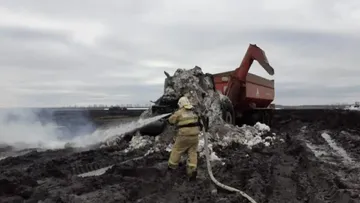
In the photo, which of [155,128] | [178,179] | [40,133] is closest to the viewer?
[178,179]

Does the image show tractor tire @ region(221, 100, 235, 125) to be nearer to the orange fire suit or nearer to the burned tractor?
the burned tractor

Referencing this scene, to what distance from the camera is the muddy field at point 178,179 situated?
25.7 feet

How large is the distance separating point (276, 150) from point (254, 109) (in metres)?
7.29

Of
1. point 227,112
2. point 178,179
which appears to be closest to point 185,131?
point 178,179

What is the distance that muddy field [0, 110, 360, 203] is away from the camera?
784 cm

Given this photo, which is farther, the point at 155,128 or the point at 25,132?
the point at 25,132

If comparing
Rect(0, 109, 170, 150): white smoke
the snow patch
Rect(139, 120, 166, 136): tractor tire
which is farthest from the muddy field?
Rect(0, 109, 170, 150): white smoke

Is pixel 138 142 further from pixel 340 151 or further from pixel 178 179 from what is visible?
pixel 340 151

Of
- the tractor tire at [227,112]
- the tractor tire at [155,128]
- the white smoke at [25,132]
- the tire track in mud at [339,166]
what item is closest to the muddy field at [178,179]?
the tire track in mud at [339,166]

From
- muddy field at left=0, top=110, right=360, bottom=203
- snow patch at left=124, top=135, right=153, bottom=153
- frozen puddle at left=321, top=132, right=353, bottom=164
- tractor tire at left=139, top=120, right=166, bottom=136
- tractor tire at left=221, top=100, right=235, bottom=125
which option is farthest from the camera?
tractor tire at left=221, top=100, right=235, bottom=125

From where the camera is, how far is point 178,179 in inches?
367

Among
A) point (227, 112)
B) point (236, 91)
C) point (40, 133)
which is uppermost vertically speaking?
point (236, 91)

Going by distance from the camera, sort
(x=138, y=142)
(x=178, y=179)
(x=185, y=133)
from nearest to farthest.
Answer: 1. (x=178, y=179)
2. (x=185, y=133)
3. (x=138, y=142)

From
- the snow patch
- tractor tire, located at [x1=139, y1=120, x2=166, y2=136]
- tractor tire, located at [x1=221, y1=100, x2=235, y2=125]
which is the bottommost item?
the snow patch
